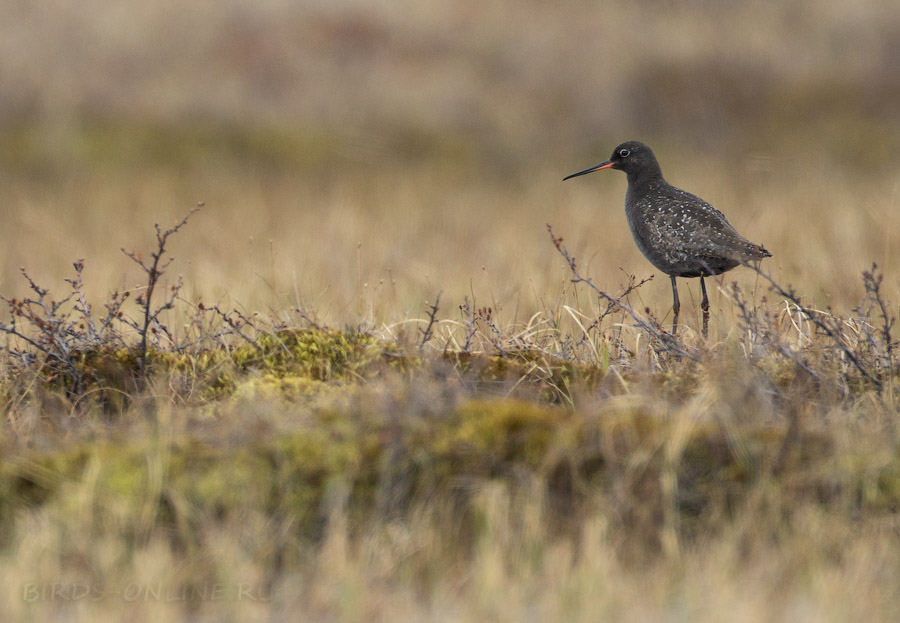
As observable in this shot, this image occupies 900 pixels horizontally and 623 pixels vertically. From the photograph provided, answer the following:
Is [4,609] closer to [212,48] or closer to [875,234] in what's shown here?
[875,234]

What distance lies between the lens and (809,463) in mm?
Answer: 3061

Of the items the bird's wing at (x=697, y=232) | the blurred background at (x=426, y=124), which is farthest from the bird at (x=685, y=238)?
the blurred background at (x=426, y=124)

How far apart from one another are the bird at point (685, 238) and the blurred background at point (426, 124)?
2.95m

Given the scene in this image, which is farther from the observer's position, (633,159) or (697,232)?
(633,159)

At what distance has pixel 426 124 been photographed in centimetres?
1498

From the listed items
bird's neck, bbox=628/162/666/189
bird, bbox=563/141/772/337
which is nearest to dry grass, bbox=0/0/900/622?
bird, bbox=563/141/772/337

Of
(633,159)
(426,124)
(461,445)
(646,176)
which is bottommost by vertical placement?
(461,445)

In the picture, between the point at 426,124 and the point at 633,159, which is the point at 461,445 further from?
the point at 426,124

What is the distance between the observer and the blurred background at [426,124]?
31.4 feet

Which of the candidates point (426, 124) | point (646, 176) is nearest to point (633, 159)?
point (646, 176)

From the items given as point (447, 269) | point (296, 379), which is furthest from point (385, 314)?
point (447, 269)

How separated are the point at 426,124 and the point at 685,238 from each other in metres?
10.5

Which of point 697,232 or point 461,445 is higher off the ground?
point 697,232

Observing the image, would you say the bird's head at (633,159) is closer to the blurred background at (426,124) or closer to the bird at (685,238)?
the bird at (685,238)
